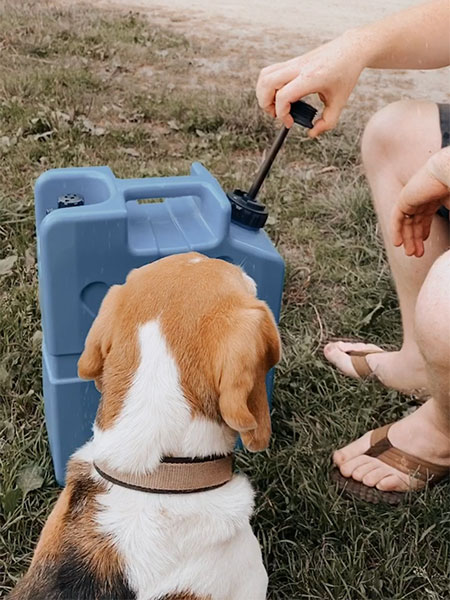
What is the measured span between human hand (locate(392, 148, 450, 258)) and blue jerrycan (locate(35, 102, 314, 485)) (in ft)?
1.26

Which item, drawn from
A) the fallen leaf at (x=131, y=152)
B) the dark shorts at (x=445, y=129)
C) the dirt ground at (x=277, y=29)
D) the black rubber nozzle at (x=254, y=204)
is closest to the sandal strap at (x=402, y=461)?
the dark shorts at (x=445, y=129)

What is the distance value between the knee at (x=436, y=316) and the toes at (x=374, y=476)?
502 mm

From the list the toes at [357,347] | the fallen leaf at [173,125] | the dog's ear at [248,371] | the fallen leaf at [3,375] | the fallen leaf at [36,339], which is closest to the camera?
the dog's ear at [248,371]

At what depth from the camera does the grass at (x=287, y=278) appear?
2.30 meters

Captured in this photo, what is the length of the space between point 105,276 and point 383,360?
4.30 ft

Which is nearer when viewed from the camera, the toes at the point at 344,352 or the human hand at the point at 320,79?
the human hand at the point at 320,79

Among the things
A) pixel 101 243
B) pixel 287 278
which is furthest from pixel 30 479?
pixel 287 278

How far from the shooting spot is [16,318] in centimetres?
297

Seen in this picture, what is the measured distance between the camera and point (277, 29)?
8.09m

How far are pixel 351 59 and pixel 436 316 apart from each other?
2.87ft

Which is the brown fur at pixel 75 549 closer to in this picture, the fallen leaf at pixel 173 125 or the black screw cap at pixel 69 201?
the black screw cap at pixel 69 201

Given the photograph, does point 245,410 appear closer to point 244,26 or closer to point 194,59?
point 194,59

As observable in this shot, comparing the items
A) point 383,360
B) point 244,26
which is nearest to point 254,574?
point 383,360

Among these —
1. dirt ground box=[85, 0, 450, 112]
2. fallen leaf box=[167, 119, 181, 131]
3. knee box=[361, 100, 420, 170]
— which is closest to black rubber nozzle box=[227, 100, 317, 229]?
knee box=[361, 100, 420, 170]
